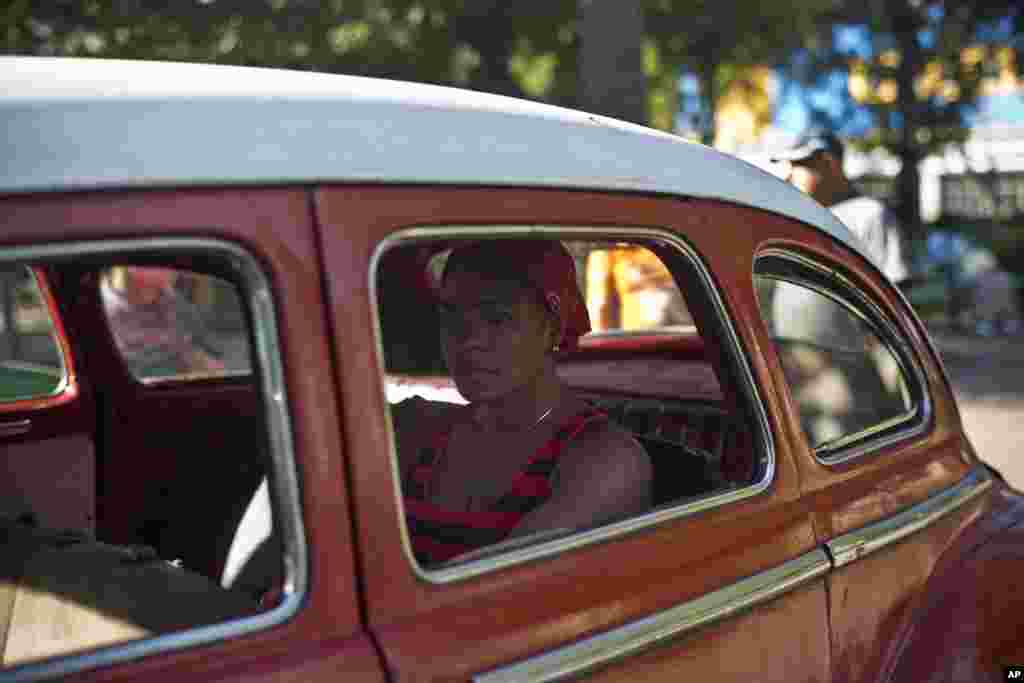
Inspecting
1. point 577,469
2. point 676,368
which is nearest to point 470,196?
point 577,469

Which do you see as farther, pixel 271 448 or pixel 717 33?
pixel 717 33

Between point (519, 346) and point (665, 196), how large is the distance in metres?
0.47

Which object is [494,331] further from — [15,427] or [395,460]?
[15,427]

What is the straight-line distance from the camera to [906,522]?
2094mm

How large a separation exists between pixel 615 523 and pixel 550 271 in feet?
1.99

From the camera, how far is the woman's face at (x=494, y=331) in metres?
2.03

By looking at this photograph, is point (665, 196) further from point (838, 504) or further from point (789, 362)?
point (789, 362)

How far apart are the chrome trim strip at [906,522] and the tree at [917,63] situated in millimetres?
17023

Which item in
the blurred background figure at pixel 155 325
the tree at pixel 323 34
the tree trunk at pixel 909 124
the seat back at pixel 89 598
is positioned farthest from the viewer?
the tree trunk at pixel 909 124

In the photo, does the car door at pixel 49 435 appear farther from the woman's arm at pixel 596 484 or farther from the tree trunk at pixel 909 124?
the tree trunk at pixel 909 124

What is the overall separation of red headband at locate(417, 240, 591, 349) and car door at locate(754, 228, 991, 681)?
36 centimetres

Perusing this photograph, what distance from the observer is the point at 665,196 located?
1.72m

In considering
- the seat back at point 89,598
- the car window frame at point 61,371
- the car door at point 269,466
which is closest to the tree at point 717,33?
the car window frame at point 61,371

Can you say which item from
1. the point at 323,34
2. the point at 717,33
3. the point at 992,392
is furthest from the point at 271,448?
the point at 717,33
